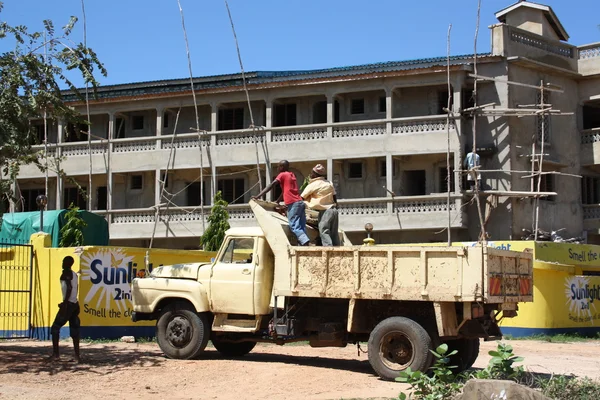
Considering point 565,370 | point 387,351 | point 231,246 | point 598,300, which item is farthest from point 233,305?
point 598,300

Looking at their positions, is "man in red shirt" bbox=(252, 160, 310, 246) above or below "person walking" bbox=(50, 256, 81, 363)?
above

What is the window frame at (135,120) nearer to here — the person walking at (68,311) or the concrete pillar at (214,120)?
the concrete pillar at (214,120)

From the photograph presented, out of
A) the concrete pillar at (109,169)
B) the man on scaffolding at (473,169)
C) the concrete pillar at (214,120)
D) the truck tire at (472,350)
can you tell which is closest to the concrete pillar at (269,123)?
the concrete pillar at (214,120)

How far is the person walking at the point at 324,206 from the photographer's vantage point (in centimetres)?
1316

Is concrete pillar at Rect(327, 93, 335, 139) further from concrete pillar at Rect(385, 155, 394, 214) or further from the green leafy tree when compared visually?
the green leafy tree

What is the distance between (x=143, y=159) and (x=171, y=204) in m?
2.34

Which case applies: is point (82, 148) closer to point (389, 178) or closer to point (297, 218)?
point (389, 178)

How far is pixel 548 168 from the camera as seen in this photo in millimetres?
31719

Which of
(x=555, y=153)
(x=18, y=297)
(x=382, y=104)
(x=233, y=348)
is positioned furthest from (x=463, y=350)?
(x=382, y=104)

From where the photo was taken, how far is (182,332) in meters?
13.9

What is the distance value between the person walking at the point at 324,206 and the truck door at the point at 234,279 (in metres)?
1.20

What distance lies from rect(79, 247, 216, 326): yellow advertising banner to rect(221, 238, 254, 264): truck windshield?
486cm

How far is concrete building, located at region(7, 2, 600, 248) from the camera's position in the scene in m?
30.4

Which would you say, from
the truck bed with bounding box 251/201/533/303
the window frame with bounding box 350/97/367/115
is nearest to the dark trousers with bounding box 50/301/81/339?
the truck bed with bounding box 251/201/533/303
